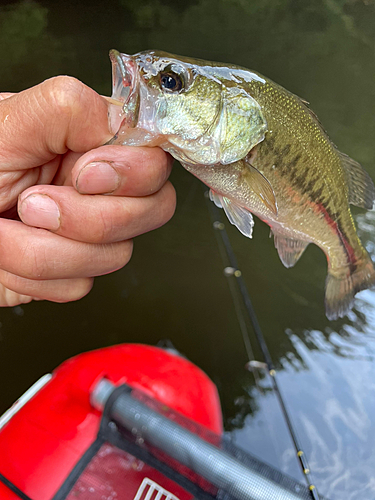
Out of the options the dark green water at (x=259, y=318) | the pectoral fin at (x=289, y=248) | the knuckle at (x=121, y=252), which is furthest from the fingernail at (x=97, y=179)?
the dark green water at (x=259, y=318)

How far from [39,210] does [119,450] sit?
1.32 meters

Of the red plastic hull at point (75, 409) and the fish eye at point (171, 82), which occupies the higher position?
the fish eye at point (171, 82)

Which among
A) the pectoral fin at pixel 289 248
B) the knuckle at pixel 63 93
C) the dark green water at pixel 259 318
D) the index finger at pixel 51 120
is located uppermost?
the knuckle at pixel 63 93

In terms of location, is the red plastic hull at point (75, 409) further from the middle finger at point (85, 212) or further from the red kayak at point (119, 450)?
the middle finger at point (85, 212)

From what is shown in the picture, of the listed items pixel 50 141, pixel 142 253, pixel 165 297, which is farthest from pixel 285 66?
pixel 50 141

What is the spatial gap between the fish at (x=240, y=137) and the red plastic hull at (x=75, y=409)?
1.39 metres

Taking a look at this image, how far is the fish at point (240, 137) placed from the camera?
2.82 ft

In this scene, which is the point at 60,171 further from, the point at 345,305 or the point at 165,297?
the point at 165,297

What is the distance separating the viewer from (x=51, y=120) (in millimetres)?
897

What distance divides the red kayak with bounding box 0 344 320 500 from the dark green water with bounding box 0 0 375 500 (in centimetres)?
101

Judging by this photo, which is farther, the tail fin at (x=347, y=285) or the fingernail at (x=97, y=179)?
the tail fin at (x=347, y=285)

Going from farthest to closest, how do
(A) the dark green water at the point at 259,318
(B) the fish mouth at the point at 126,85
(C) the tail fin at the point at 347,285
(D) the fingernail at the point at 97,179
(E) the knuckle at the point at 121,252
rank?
(A) the dark green water at the point at 259,318 < (C) the tail fin at the point at 347,285 < (E) the knuckle at the point at 121,252 < (D) the fingernail at the point at 97,179 < (B) the fish mouth at the point at 126,85

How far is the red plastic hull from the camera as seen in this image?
1.66 meters

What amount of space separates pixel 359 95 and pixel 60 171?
541cm
